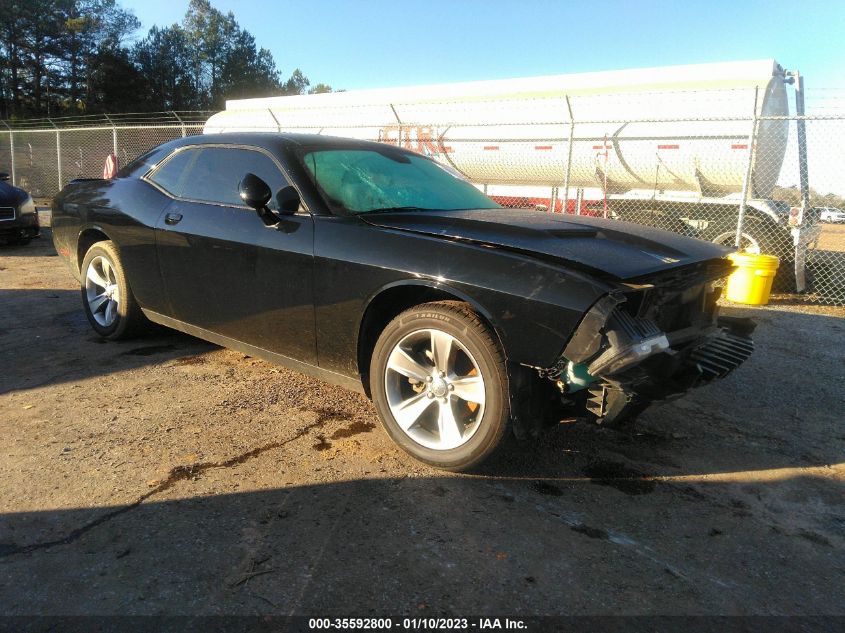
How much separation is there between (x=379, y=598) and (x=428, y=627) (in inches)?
7.9

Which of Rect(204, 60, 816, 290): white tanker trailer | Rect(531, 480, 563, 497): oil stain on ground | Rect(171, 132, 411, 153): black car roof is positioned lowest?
Rect(531, 480, 563, 497): oil stain on ground

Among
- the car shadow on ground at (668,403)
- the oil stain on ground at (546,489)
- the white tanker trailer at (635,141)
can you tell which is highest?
the white tanker trailer at (635,141)

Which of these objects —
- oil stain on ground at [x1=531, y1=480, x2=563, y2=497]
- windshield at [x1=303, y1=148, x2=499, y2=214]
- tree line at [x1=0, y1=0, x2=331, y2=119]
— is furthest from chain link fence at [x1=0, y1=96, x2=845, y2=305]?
tree line at [x1=0, y1=0, x2=331, y2=119]

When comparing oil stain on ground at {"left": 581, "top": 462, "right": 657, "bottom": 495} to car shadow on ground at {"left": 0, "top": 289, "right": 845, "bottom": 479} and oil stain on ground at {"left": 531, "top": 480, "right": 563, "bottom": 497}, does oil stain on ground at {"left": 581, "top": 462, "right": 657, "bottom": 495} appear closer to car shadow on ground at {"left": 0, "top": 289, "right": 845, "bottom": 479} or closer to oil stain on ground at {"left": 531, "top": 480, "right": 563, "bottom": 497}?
car shadow on ground at {"left": 0, "top": 289, "right": 845, "bottom": 479}

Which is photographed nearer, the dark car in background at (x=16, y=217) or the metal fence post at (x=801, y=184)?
the metal fence post at (x=801, y=184)

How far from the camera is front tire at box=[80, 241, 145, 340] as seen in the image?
4.36 metres

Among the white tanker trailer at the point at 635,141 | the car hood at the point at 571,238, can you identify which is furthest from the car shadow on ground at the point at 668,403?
the white tanker trailer at the point at 635,141

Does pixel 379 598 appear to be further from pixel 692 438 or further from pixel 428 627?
pixel 692 438

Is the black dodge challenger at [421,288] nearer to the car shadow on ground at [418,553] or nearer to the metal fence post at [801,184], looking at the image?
the car shadow on ground at [418,553]

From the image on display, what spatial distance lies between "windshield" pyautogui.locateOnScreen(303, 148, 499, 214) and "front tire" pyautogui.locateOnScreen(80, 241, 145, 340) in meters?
1.99

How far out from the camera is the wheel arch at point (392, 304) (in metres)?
2.58

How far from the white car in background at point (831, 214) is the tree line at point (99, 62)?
162ft

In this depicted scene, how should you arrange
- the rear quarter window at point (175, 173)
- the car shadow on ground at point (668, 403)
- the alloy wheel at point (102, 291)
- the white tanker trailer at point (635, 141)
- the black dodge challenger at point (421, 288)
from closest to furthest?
1. the black dodge challenger at point (421, 288)
2. the car shadow on ground at point (668, 403)
3. the rear quarter window at point (175, 173)
4. the alloy wheel at point (102, 291)
5. the white tanker trailer at point (635, 141)

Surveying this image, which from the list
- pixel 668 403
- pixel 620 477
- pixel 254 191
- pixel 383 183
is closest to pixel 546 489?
pixel 620 477
